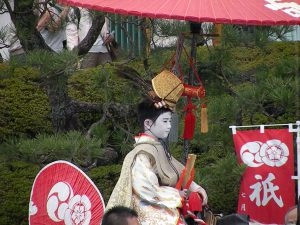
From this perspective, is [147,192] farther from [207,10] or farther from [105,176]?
[105,176]

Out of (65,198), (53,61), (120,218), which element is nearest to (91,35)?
(53,61)

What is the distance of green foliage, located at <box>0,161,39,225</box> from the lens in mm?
7305

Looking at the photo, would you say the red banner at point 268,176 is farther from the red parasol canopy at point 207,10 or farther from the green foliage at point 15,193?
the green foliage at point 15,193

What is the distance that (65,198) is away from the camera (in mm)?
5969

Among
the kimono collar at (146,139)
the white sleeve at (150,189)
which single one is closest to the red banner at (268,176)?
the kimono collar at (146,139)

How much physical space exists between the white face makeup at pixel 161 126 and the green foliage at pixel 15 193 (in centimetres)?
202

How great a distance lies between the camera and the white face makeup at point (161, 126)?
5.54m

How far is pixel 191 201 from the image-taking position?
5.43 meters

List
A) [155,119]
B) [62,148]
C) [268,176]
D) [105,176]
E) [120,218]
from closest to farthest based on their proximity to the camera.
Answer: [120,218] < [155,119] < [62,148] < [268,176] < [105,176]

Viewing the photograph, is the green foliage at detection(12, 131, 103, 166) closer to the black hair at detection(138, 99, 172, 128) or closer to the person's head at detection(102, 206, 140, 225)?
the black hair at detection(138, 99, 172, 128)

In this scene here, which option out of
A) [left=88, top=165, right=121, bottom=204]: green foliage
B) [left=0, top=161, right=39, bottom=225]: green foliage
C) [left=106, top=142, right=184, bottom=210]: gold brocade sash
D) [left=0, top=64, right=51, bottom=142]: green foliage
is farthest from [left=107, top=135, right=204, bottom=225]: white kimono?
[left=0, top=64, right=51, bottom=142]: green foliage

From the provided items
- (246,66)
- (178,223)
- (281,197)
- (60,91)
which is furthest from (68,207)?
(246,66)

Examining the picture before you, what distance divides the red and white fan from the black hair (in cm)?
64

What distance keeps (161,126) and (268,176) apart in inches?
64.7
